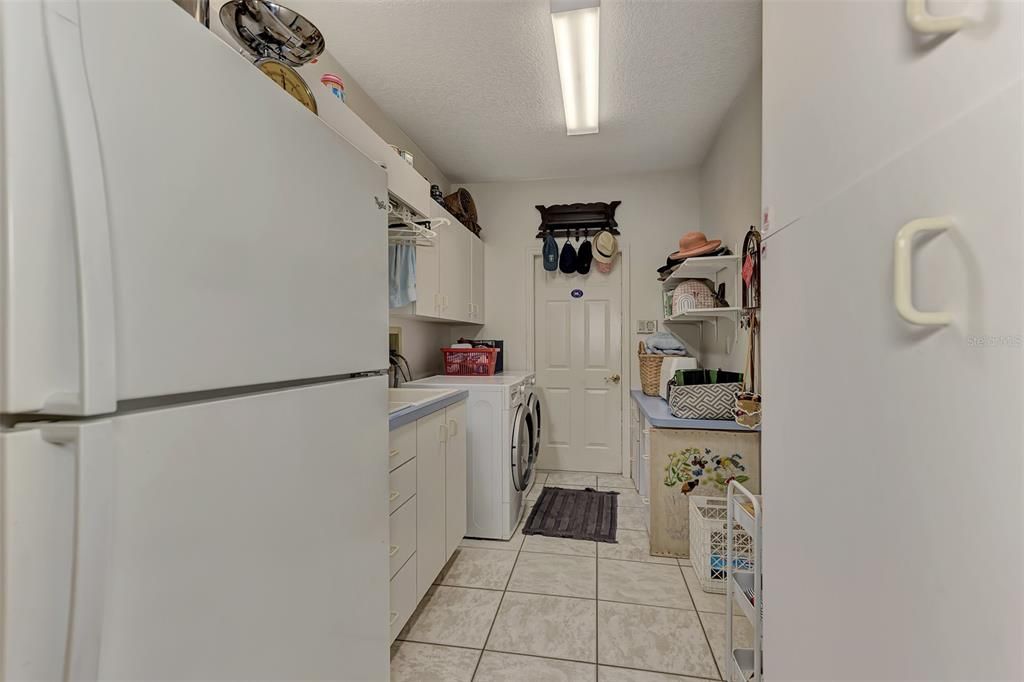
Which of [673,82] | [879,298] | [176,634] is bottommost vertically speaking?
[176,634]

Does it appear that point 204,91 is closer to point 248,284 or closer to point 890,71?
point 248,284

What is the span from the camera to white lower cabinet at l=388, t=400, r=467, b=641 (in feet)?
5.54

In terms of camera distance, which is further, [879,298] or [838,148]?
[838,148]

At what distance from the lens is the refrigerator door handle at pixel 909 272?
54cm

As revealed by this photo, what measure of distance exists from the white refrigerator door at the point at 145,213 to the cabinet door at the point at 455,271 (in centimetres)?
230

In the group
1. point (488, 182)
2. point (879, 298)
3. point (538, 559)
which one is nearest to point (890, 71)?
point (879, 298)

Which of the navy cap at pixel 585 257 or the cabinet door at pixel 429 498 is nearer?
the cabinet door at pixel 429 498

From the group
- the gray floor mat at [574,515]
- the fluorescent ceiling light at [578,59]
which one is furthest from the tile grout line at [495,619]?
the fluorescent ceiling light at [578,59]

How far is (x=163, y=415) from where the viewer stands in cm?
56

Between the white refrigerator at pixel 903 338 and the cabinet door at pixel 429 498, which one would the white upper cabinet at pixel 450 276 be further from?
the white refrigerator at pixel 903 338

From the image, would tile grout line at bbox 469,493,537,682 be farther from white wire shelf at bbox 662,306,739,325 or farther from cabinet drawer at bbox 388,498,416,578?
white wire shelf at bbox 662,306,739,325

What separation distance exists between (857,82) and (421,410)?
1661mm

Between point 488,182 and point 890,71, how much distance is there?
3.84 m

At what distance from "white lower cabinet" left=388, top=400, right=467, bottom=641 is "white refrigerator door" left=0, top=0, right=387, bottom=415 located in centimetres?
90
